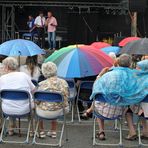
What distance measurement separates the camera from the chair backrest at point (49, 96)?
23.7 feet

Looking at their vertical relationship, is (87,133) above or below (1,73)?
below

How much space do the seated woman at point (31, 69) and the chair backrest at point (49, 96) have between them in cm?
192

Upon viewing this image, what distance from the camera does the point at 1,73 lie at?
27.2 feet

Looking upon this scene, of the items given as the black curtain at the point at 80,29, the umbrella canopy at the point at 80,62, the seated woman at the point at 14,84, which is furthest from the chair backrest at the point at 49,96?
the black curtain at the point at 80,29

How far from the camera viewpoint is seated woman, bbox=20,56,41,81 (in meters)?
9.27

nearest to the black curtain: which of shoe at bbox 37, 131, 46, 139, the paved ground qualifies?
the paved ground

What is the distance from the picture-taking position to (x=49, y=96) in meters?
7.27

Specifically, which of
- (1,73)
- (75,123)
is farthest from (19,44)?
(75,123)

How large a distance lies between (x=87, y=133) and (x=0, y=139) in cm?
164

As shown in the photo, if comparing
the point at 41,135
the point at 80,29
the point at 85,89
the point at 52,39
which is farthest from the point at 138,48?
the point at 80,29

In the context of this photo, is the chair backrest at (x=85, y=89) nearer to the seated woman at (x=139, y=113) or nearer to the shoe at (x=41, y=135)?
the seated woman at (x=139, y=113)

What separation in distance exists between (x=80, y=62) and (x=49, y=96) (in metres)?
1.92

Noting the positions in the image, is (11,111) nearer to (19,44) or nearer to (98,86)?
(98,86)

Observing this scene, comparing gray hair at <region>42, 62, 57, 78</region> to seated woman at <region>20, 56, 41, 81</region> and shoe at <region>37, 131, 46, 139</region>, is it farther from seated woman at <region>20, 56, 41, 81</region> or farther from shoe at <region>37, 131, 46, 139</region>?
seated woman at <region>20, 56, 41, 81</region>
